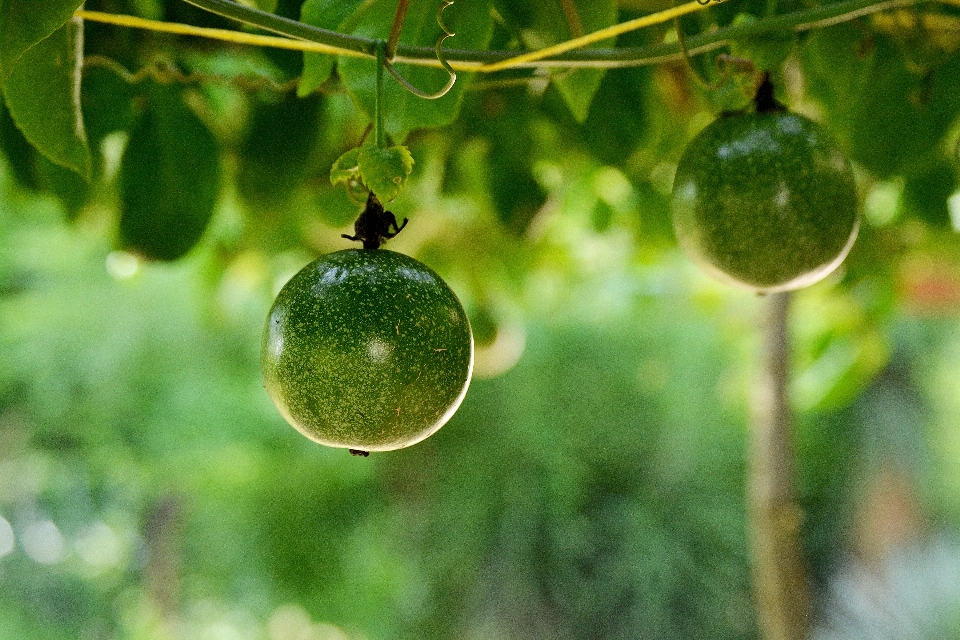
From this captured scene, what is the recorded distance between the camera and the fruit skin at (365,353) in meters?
0.39

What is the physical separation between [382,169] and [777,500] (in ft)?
2.48

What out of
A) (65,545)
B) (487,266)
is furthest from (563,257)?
(65,545)

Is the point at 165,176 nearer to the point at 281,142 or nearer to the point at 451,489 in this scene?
the point at 281,142

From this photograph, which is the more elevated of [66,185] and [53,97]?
[66,185]

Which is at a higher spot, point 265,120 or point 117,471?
point 117,471

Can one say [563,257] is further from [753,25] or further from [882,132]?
[753,25]

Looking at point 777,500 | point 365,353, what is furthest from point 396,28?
point 777,500

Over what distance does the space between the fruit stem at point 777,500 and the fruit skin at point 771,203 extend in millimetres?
535

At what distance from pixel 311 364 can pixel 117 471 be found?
2799 mm

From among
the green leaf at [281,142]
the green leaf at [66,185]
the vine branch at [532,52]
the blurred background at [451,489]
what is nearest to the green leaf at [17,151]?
the green leaf at [66,185]

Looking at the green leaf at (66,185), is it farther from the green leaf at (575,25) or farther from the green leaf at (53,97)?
the green leaf at (575,25)

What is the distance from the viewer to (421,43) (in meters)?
0.47

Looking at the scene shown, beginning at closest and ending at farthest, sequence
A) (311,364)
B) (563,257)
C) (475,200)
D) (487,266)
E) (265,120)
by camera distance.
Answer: (311,364)
(265,120)
(475,200)
(487,266)
(563,257)

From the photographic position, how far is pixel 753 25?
452mm
